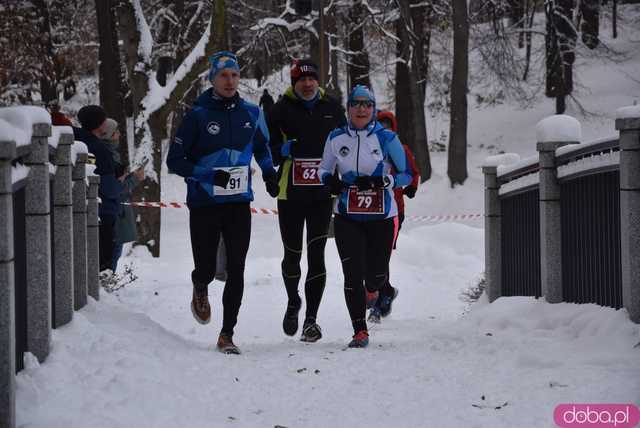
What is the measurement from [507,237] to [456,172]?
1730cm

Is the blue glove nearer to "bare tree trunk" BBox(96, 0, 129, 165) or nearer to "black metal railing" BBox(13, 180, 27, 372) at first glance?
"black metal railing" BBox(13, 180, 27, 372)

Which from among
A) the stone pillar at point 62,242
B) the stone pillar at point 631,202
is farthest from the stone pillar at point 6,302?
the stone pillar at point 631,202

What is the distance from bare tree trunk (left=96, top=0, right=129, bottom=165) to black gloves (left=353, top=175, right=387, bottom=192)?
13.3m

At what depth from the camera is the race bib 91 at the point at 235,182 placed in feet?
22.6

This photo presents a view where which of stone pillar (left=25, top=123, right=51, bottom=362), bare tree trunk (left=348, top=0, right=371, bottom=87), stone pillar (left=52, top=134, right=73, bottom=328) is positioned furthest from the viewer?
bare tree trunk (left=348, top=0, right=371, bottom=87)

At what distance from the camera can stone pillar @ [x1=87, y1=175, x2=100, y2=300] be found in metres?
8.52

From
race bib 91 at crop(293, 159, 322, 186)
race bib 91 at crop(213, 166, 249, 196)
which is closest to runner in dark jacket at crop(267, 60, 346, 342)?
race bib 91 at crop(293, 159, 322, 186)

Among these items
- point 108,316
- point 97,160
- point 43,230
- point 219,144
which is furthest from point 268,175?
point 97,160

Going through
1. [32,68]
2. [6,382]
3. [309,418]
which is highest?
[32,68]

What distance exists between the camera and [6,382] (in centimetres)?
396

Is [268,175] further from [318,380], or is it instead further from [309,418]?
[309,418]

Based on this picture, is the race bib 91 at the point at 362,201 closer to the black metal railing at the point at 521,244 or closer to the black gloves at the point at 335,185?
the black gloves at the point at 335,185

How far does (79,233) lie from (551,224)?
369 centimetres

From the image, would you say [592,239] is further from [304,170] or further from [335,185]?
[304,170]
